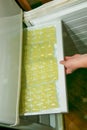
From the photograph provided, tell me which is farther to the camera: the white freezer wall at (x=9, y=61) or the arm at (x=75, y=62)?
the arm at (x=75, y=62)

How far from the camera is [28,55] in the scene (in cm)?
121

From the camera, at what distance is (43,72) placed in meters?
1.14

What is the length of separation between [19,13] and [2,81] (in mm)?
529

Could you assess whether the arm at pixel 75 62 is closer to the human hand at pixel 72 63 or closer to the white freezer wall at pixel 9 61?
the human hand at pixel 72 63

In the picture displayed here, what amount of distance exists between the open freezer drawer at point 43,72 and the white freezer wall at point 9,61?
3.1 inches

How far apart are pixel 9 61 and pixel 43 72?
218mm

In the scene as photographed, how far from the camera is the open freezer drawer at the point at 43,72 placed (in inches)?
41.8

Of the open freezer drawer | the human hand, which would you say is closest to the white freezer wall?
the open freezer drawer

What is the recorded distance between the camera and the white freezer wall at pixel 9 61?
0.94 meters

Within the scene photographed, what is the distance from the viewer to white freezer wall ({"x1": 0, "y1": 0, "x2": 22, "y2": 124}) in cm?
94

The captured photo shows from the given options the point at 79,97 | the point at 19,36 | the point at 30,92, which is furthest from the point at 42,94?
the point at 79,97

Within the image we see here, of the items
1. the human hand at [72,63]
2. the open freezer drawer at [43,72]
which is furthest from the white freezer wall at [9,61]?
the human hand at [72,63]

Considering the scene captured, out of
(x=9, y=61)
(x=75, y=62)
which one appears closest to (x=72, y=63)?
(x=75, y=62)

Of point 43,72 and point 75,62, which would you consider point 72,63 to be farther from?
point 43,72
